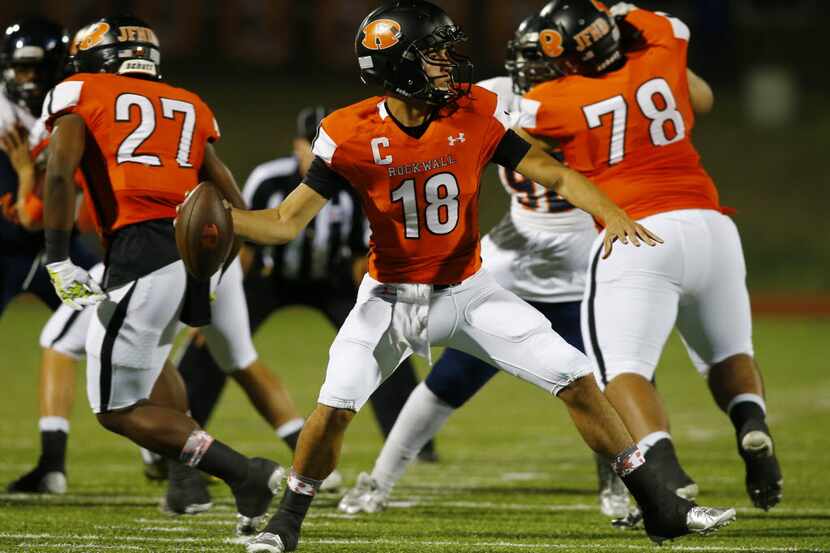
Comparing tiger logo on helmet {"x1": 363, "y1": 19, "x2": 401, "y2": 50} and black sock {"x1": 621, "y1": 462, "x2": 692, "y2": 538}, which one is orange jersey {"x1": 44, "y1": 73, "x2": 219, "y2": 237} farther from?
black sock {"x1": 621, "y1": 462, "x2": 692, "y2": 538}

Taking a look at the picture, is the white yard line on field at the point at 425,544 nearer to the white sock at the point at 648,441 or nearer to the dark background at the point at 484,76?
the white sock at the point at 648,441

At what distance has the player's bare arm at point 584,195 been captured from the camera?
426 cm

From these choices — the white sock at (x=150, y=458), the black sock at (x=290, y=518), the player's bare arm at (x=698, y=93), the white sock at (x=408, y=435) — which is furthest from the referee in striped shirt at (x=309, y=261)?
the black sock at (x=290, y=518)

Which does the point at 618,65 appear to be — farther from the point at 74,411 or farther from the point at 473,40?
the point at 473,40

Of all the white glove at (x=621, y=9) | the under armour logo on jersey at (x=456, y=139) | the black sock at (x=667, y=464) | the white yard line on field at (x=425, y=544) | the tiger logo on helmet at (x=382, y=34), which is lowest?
the white yard line on field at (x=425, y=544)

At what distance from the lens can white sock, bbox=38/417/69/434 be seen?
580cm

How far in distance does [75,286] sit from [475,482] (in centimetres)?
227

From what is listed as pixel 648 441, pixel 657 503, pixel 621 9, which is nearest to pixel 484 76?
pixel 621 9

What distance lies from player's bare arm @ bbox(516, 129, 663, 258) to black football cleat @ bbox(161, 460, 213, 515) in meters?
1.75

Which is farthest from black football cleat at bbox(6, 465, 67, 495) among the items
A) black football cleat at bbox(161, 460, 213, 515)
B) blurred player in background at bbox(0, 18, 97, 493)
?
black football cleat at bbox(161, 460, 213, 515)

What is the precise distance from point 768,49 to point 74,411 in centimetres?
1701

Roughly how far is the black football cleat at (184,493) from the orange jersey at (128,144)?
933mm

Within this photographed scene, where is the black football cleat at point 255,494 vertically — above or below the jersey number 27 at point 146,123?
below

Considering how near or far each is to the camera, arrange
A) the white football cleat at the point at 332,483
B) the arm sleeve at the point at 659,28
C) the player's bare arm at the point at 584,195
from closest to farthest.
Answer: the player's bare arm at the point at 584,195 → the arm sleeve at the point at 659,28 → the white football cleat at the point at 332,483
